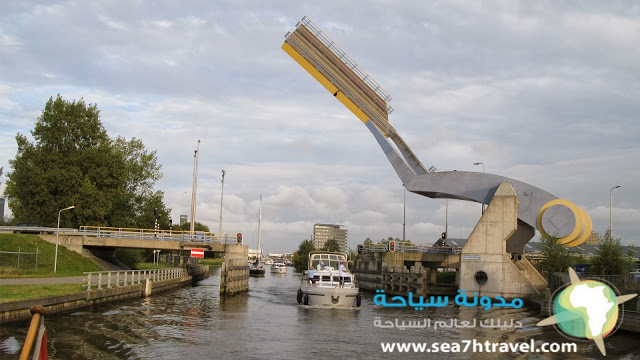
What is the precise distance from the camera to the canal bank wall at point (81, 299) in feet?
74.3

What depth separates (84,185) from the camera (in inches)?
2436

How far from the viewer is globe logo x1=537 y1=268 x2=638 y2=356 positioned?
2541 cm

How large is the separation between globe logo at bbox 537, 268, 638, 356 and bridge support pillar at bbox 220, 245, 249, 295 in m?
23.4

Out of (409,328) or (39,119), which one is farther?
(39,119)

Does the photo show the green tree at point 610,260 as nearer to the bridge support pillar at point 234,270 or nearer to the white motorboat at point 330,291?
the white motorboat at point 330,291

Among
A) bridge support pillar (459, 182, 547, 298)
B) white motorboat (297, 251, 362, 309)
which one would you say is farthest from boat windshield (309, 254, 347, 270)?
bridge support pillar (459, 182, 547, 298)

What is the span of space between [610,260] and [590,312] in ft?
38.2

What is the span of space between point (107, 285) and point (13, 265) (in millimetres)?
14060

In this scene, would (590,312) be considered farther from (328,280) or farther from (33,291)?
(33,291)

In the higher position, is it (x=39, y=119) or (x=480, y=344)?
(x=39, y=119)

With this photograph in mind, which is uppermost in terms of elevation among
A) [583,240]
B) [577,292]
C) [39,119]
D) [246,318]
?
[39,119]

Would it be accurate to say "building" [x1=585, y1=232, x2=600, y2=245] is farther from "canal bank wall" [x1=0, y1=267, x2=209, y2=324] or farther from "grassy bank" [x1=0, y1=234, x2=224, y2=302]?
"grassy bank" [x1=0, y1=234, x2=224, y2=302]

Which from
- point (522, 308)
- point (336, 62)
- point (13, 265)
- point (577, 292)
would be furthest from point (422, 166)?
point (13, 265)

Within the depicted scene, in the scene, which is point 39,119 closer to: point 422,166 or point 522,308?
point 422,166
